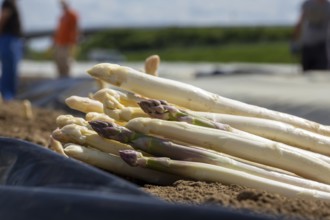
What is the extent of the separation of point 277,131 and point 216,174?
43 centimetres

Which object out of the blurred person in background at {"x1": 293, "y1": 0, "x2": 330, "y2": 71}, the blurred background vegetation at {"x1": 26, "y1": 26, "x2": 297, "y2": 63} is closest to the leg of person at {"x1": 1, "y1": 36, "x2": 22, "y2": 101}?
the blurred person in background at {"x1": 293, "y1": 0, "x2": 330, "y2": 71}

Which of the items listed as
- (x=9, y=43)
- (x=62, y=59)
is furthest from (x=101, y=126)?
(x=62, y=59)

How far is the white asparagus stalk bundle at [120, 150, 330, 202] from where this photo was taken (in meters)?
3.60

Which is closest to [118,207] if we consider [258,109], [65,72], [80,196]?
[80,196]

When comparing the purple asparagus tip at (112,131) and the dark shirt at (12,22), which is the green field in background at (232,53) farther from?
the purple asparagus tip at (112,131)

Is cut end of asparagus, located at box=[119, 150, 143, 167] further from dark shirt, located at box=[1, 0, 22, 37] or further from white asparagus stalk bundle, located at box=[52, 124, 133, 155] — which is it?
dark shirt, located at box=[1, 0, 22, 37]

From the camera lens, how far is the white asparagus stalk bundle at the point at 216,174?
11.8 ft

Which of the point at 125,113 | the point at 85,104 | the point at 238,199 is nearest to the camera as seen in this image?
the point at 238,199

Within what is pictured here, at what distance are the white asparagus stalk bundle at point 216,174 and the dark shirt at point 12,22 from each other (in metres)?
9.96

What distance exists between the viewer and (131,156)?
369 cm

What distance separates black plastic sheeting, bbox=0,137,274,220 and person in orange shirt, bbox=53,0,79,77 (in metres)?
12.9

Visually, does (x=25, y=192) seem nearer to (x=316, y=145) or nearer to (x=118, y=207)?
(x=118, y=207)

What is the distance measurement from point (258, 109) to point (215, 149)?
500 millimetres

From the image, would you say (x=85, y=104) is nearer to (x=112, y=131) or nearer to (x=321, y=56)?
(x=112, y=131)
